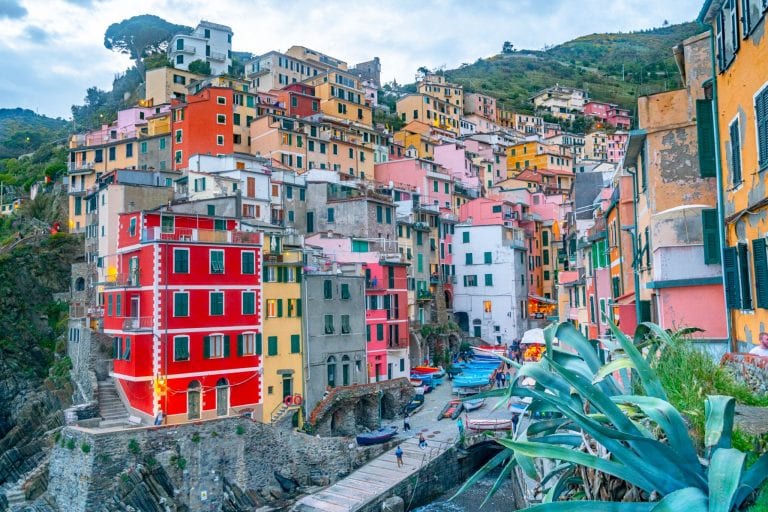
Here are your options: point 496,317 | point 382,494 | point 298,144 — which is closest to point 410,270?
point 496,317

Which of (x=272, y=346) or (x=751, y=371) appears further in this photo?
(x=272, y=346)

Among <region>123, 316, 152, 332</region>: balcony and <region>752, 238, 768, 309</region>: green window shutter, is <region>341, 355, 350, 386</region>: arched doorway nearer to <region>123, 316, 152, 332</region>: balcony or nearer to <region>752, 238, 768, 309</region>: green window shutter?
<region>123, 316, 152, 332</region>: balcony

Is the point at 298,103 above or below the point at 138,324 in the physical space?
above

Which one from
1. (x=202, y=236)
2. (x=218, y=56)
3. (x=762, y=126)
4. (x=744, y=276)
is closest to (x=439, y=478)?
(x=202, y=236)

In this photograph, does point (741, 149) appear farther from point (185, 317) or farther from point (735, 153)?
point (185, 317)

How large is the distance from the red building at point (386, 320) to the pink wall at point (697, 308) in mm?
29328

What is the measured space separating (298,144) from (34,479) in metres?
40.8

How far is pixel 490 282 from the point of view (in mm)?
67188

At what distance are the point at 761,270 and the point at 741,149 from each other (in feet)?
8.15

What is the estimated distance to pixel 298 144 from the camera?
66938mm

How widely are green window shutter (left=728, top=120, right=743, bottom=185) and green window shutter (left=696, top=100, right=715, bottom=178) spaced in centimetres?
130

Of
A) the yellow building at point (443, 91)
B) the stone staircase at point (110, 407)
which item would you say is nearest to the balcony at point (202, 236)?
the stone staircase at point (110, 407)

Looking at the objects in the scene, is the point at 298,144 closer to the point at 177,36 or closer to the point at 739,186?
the point at 177,36

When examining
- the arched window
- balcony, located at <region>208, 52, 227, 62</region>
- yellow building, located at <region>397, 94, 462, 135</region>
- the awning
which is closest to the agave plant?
the arched window
